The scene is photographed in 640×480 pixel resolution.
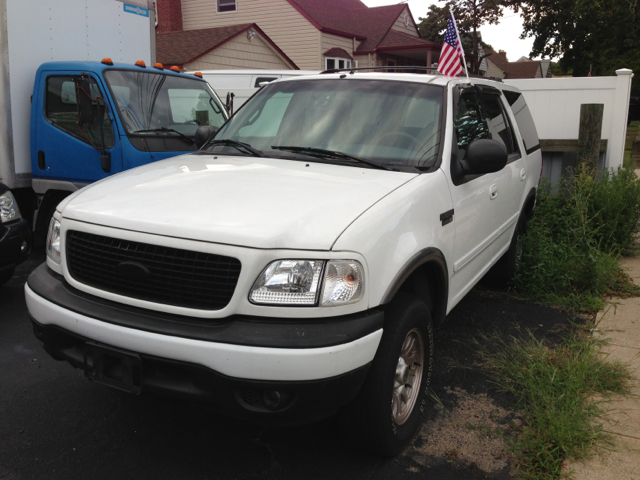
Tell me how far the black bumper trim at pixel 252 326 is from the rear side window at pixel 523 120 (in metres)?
3.70

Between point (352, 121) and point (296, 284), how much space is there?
1.60 m

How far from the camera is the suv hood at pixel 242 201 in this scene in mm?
2473

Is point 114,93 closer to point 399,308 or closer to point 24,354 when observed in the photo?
point 24,354

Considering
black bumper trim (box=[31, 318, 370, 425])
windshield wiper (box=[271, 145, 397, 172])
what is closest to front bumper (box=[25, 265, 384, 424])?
black bumper trim (box=[31, 318, 370, 425])

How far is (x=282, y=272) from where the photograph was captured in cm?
242

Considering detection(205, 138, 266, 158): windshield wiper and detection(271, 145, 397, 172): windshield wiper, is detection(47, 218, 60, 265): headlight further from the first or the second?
detection(271, 145, 397, 172): windshield wiper

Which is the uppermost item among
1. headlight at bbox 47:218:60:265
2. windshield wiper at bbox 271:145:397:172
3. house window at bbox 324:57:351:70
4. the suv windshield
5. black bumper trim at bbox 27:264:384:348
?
house window at bbox 324:57:351:70

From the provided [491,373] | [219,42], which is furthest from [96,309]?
[219,42]

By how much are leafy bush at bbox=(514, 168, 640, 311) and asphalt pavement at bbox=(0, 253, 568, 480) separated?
1.98m

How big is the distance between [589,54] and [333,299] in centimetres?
3678

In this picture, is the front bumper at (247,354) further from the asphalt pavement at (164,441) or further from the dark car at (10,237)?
the dark car at (10,237)

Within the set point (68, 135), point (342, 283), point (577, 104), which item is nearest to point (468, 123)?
point (342, 283)

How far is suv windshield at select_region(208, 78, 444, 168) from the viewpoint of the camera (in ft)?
11.6

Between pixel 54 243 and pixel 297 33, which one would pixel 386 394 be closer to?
pixel 54 243
